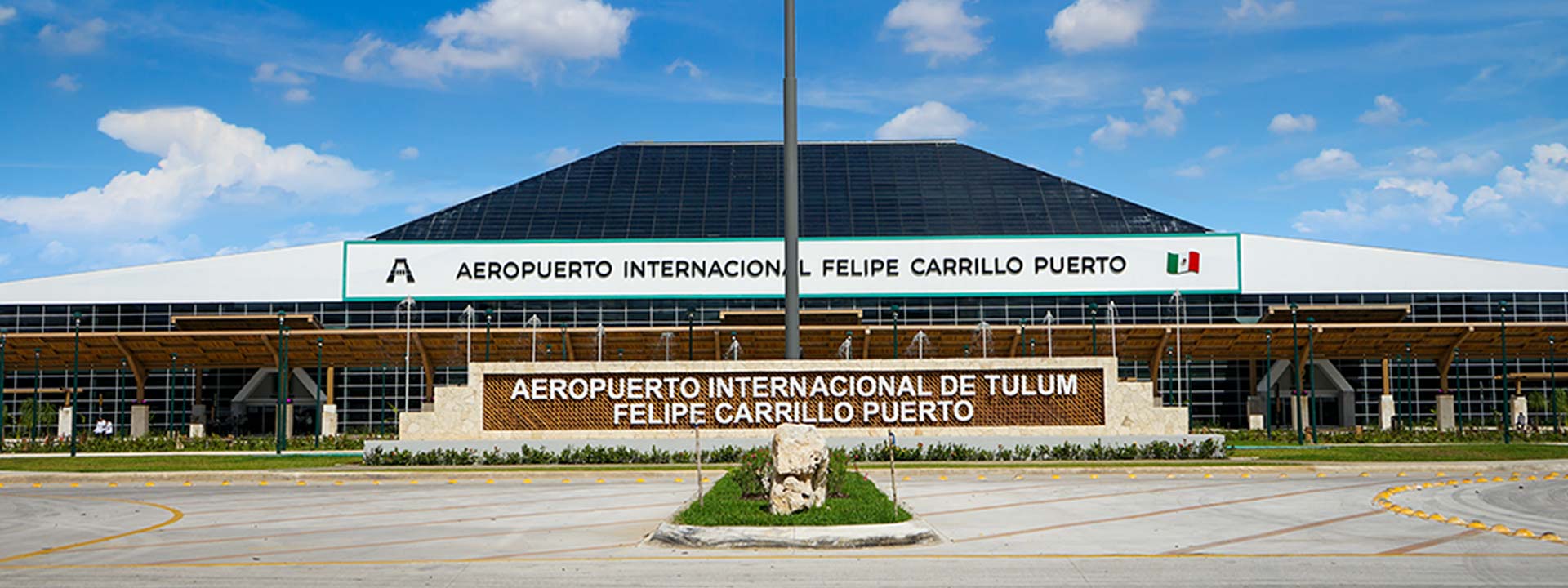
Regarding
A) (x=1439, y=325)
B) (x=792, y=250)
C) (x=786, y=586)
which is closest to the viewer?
(x=786, y=586)

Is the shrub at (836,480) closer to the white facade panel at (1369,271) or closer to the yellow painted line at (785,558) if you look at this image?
the yellow painted line at (785,558)

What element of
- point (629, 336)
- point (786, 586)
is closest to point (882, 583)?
point (786, 586)

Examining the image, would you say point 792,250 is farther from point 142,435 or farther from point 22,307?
point 22,307

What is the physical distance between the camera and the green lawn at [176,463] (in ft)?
103

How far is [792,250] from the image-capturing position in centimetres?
2964

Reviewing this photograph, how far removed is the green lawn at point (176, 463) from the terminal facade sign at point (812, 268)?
2300 cm

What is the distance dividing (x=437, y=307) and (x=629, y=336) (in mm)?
11618

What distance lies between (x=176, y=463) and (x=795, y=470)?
82.0 ft

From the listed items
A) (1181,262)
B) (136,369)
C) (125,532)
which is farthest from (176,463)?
(1181,262)

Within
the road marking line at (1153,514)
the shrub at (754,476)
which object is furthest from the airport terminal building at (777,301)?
the shrub at (754,476)

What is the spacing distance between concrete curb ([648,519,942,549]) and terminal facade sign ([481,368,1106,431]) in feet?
54.0

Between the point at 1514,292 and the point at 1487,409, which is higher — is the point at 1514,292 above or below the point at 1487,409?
above

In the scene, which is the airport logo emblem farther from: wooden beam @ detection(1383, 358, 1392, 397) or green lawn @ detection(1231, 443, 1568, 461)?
wooden beam @ detection(1383, 358, 1392, 397)

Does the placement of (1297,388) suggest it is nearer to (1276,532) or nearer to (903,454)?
(903,454)
